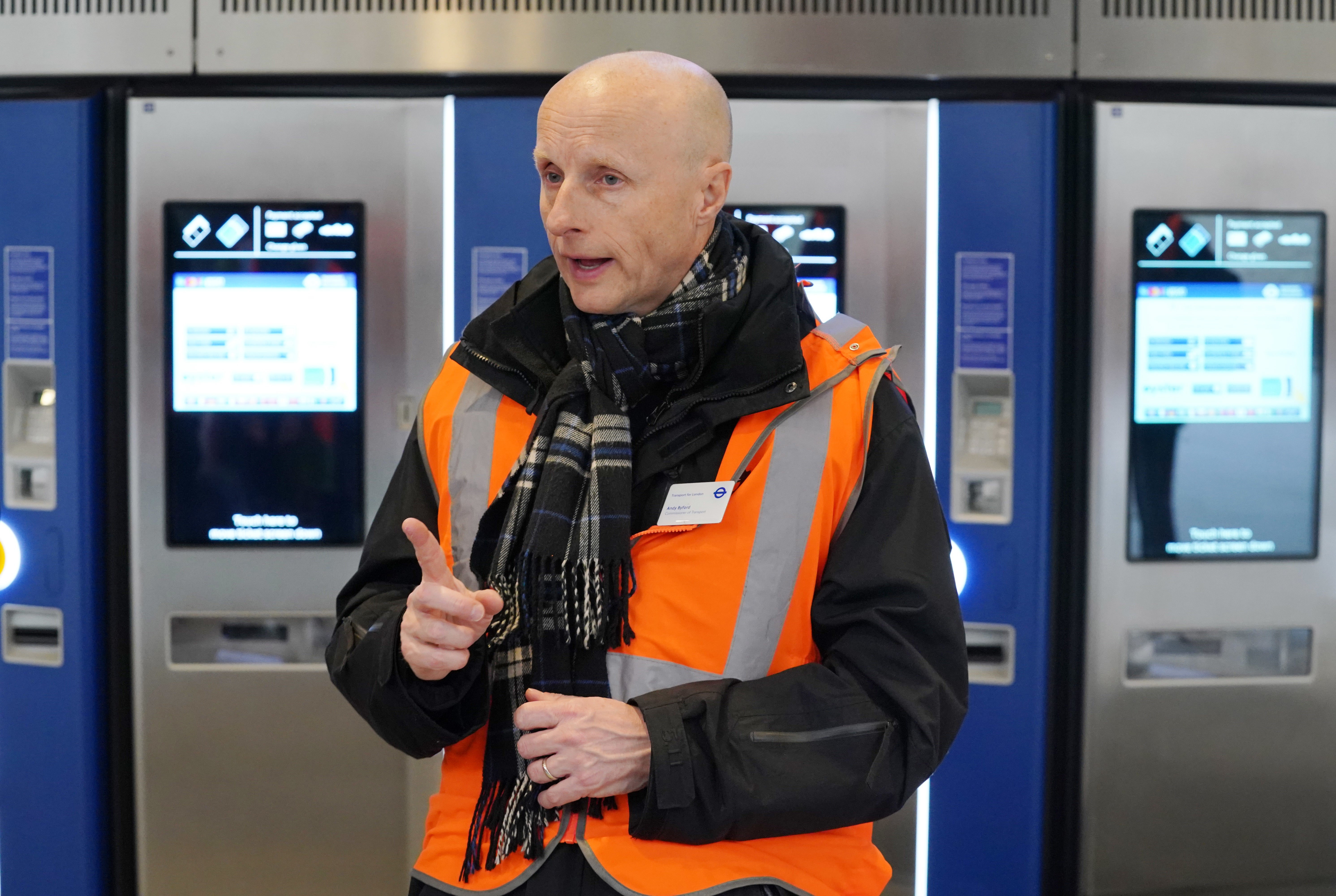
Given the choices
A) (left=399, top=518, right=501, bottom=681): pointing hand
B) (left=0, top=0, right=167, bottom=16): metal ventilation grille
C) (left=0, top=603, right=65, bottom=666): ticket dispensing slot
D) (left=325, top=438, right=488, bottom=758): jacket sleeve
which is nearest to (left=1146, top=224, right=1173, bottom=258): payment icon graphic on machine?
(left=325, top=438, right=488, bottom=758): jacket sleeve

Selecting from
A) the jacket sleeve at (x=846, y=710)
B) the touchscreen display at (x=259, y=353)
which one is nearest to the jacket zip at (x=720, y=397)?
the jacket sleeve at (x=846, y=710)

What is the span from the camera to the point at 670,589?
117 cm

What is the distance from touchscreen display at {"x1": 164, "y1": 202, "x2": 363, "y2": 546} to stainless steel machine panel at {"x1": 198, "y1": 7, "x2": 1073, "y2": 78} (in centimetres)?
33

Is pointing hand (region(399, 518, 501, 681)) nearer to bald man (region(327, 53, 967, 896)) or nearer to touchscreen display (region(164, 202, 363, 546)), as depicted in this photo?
bald man (region(327, 53, 967, 896))

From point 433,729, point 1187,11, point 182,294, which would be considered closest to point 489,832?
point 433,729

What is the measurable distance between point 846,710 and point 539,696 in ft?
0.97

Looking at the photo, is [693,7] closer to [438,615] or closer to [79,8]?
[79,8]

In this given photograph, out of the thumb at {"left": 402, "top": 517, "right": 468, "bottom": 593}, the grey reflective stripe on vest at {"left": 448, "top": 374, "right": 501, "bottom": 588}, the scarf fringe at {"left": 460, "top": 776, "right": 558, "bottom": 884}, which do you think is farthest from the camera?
the grey reflective stripe on vest at {"left": 448, "top": 374, "right": 501, "bottom": 588}

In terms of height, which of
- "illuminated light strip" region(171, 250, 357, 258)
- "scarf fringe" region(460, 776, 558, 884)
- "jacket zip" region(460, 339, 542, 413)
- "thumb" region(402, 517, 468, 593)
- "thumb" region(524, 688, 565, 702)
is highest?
"illuminated light strip" region(171, 250, 357, 258)

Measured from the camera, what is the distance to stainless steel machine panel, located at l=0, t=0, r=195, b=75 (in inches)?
92.5

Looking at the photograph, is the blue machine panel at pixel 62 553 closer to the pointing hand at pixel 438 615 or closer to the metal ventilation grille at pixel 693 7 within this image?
the metal ventilation grille at pixel 693 7

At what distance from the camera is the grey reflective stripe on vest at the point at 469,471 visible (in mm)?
1256

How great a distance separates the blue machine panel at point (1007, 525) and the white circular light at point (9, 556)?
1894mm

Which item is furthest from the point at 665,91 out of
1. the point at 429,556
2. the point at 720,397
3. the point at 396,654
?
the point at 396,654
